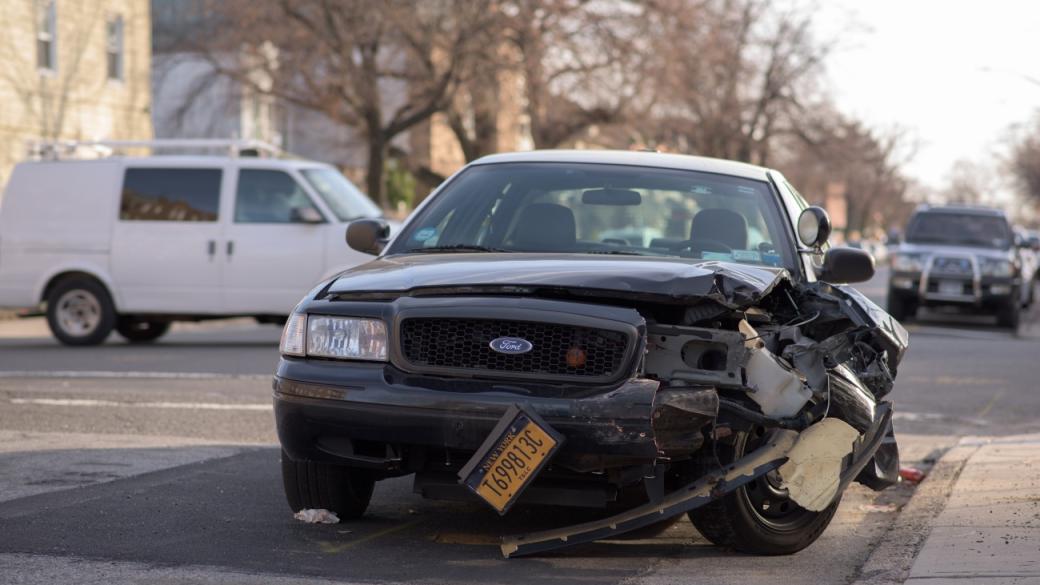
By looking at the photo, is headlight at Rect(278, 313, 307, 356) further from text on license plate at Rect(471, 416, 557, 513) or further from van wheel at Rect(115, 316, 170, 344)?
van wheel at Rect(115, 316, 170, 344)

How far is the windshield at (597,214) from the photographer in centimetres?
678

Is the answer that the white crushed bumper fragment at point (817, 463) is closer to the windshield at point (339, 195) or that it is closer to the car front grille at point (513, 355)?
the car front grille at point (513, 355)

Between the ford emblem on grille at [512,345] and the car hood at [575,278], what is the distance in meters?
0.22

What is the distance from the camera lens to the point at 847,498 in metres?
7.67

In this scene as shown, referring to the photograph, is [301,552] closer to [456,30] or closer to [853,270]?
[853,270]

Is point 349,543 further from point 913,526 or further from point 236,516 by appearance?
point 913,526

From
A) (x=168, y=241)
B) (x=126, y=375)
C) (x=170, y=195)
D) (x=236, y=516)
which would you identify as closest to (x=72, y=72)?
(x=170, y=195)

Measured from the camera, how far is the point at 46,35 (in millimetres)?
30062

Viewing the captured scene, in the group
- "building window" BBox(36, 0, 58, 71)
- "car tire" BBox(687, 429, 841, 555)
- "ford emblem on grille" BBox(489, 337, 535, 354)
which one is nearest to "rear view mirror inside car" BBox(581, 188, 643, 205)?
"car tire" BBox(687, 429, 841, 555)

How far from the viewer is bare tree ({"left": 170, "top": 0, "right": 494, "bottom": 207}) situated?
31.0 metres

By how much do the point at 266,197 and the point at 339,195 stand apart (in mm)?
786

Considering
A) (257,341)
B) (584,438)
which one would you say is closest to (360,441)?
(584,438)

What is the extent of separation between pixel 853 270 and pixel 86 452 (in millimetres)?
4102

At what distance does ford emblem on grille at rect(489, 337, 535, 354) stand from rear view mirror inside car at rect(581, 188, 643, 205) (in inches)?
72.7
